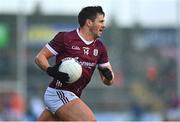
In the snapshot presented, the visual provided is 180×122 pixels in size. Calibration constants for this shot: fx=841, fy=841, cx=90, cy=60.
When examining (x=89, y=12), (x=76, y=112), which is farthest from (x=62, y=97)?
(x=89, y=12)

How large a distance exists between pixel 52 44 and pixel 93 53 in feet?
1.56

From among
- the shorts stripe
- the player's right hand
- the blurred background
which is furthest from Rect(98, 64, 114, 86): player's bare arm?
the blurred background

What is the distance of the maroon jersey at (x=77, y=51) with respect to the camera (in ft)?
30.9

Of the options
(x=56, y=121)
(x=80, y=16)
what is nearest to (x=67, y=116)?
(x=56, y=121)

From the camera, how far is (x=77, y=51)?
9453mm

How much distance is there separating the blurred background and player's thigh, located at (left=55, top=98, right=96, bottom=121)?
1396cm

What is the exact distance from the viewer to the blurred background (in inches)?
947

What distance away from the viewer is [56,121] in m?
9.73

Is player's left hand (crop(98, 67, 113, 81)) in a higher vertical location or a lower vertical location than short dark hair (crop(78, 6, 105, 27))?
lower

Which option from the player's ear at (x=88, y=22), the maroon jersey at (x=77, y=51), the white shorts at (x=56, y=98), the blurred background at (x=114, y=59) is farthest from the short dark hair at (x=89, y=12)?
the blurred background at (x=114, y=59)

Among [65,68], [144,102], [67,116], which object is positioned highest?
[65,68]

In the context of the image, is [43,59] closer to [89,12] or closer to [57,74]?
[57,74]

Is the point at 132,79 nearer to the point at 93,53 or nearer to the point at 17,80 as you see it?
the point at 17,80

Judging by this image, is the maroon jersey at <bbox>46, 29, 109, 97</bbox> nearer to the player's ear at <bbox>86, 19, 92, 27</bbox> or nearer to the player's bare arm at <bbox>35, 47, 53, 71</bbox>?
the player's bare arm at <bbox>35, 47, 53, 71</bbox>
